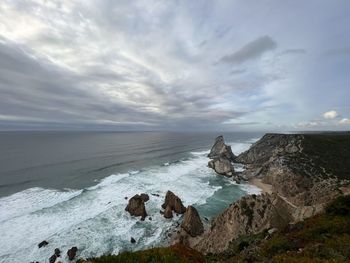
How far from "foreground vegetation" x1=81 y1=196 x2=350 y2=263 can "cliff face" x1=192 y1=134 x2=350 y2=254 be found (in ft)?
16.3

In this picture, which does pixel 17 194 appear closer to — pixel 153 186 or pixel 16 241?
pixel 16 241

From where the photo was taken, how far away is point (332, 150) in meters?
59.6

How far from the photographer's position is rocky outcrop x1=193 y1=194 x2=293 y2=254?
22.0 m

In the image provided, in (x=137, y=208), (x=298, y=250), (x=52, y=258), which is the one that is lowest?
(x=52, y=258)

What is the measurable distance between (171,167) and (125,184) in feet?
72.7

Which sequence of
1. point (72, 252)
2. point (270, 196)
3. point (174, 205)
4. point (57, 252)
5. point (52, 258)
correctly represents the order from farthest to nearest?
point (174, 205) → point (270, 196) → point (57, 252) → point (72, 252) → point (52, 258)

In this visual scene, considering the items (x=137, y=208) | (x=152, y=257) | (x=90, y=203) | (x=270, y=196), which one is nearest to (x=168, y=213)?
(x=137, y=208)

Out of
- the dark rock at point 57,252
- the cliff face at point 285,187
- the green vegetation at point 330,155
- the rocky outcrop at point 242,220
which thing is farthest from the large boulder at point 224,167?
the dark rock at point 57,252

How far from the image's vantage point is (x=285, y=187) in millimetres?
46469

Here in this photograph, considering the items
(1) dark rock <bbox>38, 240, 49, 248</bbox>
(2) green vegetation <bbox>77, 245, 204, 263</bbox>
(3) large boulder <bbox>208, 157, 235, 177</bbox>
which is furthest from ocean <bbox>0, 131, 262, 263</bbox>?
(2) green vegetation <bbox>77, 245, 204, 263</bbox>

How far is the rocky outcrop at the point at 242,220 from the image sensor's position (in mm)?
22000

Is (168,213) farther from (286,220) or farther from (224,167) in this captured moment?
(224,167)

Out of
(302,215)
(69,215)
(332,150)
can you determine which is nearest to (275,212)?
(302,215)

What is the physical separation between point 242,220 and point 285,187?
2855 cm
